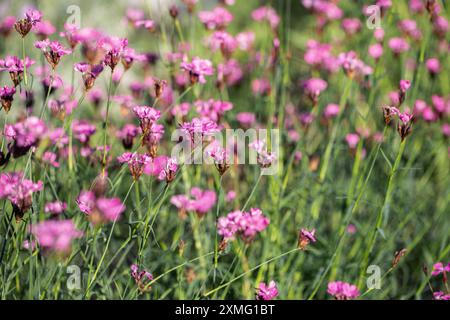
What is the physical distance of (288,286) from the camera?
49.1 inches

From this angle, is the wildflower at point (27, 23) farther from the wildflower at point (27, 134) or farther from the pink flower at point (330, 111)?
the pink flower at point (330, 111)

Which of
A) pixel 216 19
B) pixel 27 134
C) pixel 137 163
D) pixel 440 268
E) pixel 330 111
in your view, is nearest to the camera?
pixel 27 134

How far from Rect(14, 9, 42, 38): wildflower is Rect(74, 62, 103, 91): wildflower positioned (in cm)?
10

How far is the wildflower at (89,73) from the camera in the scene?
985 mm

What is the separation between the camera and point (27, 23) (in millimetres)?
966

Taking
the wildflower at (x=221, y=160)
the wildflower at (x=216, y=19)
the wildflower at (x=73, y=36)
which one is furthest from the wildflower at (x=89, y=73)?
the wildflower at (x=216, y=19)

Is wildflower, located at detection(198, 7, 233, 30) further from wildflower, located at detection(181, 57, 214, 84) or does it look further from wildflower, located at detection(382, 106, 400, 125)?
wildflower, located at detection(382, 106, 400, 125)

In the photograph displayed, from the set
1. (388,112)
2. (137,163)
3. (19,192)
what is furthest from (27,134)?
(388,112)

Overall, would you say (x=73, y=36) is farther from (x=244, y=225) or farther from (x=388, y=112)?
(x=388, y=112)

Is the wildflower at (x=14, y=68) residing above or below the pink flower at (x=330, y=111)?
above

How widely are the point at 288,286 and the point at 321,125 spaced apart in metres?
0.79

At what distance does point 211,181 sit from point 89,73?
0.60 metres
